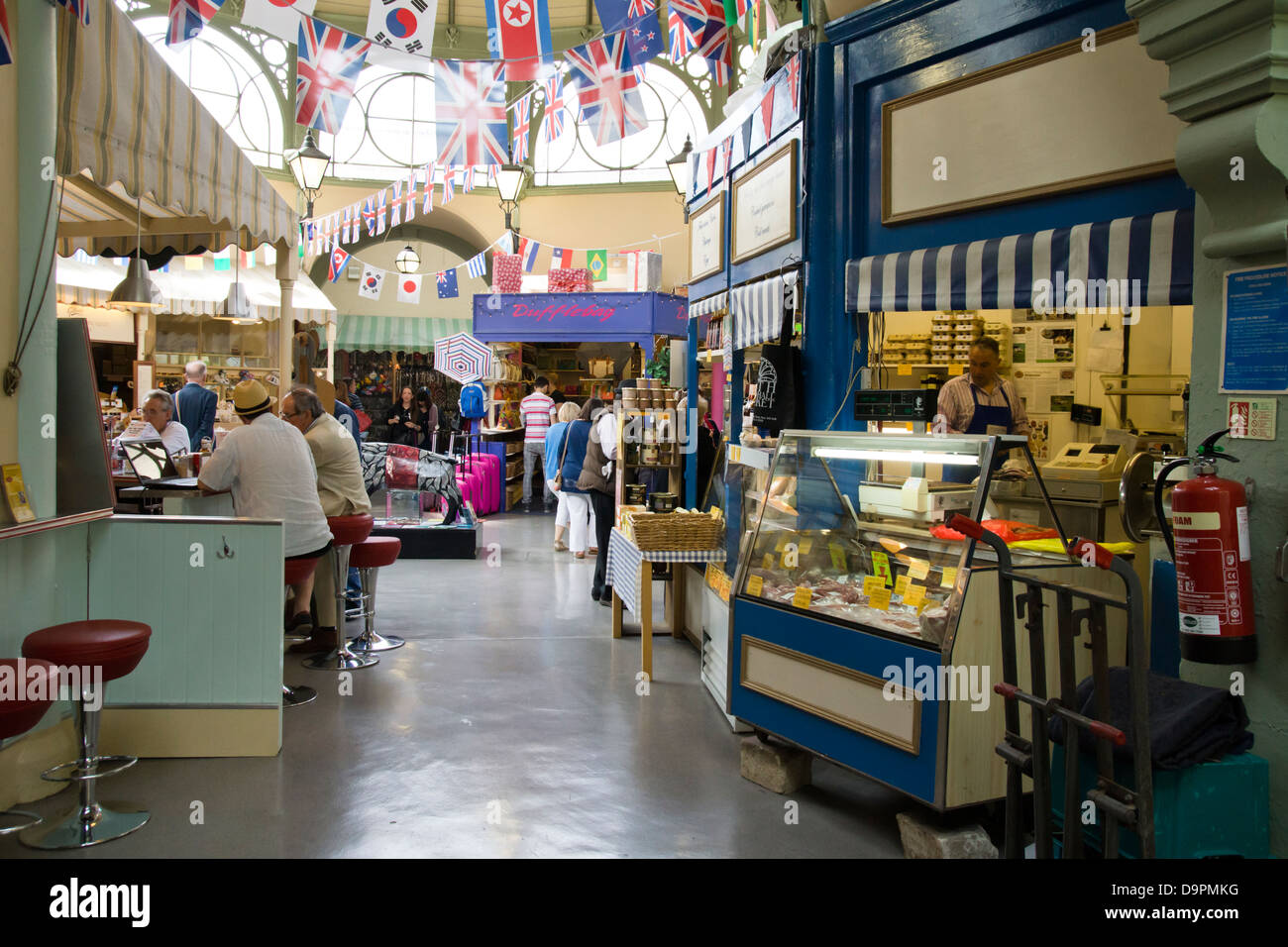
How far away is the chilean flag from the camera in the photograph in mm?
6691

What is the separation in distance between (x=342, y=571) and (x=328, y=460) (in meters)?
0.77

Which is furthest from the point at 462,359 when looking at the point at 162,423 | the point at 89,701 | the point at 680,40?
the point at 89,701

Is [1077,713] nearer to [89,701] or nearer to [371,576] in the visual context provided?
[89,701]

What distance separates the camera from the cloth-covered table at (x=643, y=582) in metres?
5.77

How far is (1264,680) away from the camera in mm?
3055

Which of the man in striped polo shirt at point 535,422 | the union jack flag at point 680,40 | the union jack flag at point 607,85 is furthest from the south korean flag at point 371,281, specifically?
the union jack flag at point 680,40

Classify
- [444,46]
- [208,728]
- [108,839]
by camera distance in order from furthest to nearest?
[444,46] → [208,728] → [108,839]

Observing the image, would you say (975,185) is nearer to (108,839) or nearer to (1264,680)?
(1264,680)

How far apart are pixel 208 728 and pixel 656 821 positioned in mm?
2194

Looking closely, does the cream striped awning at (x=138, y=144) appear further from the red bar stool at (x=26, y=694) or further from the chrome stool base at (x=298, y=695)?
the chrome stool base at (x=298, y=695)

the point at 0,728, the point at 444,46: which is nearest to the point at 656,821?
the point at 0,728

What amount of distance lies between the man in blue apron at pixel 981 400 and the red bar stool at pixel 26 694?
462 centimetres

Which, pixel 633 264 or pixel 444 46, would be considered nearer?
pixel 633 264

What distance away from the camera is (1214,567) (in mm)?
2947
